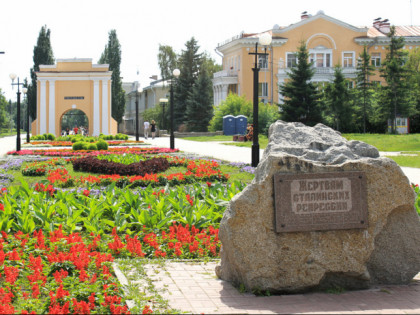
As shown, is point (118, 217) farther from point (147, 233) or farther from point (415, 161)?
point (415, 161)

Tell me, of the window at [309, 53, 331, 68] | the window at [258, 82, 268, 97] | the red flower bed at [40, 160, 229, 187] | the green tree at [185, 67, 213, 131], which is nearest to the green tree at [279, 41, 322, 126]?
the window at [258, 82, 268, 97]

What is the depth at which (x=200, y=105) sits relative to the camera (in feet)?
177

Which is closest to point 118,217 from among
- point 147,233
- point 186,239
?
point 147,233

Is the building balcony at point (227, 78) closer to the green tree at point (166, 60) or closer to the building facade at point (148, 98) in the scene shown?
the building facade at point (148, 98)

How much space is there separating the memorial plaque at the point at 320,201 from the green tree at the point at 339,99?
37.6 metres

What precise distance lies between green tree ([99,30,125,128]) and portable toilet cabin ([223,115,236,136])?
19.4 meters

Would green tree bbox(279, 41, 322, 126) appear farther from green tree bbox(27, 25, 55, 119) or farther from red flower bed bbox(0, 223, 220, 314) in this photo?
red flower bed bbox(0, 223, 220, 314)

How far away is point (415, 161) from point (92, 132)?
32982mm

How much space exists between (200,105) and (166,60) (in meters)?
18.6

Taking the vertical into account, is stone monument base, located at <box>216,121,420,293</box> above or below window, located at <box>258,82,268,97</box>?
below

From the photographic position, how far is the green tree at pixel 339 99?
42.3 meters

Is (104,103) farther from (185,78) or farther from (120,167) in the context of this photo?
(120,167)

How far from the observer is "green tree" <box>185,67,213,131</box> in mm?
54344

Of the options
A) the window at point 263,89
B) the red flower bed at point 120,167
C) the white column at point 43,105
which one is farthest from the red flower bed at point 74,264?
the window at point 263,89
